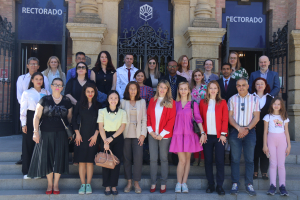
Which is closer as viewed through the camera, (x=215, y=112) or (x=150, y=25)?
(x=215, y=112)

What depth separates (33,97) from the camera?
4961mm

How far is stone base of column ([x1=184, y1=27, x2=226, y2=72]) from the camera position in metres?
8.13

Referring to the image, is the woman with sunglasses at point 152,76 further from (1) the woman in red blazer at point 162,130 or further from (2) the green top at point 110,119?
(2) the green top at point 110,119

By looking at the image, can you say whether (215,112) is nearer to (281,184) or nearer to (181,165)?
(181,165)

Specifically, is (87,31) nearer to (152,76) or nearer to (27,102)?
(152,76)

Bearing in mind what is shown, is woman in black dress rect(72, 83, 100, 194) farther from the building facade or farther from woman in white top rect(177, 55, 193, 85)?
the building facade

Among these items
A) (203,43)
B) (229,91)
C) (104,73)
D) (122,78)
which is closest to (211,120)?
(229,91)

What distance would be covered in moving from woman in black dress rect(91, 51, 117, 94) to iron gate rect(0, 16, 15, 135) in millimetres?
4153

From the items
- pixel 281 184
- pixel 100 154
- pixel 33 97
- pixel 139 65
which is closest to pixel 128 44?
pixel 139 65

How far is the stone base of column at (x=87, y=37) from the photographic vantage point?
7.91 meters

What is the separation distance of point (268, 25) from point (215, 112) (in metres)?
6.38

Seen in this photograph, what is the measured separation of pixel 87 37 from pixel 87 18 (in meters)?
0.63

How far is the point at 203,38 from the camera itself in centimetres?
823

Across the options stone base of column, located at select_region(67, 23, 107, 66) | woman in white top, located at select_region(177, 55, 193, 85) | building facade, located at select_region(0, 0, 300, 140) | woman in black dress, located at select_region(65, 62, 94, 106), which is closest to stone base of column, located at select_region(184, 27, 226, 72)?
building facade, located at select_region(0, 0, 300, 140)
